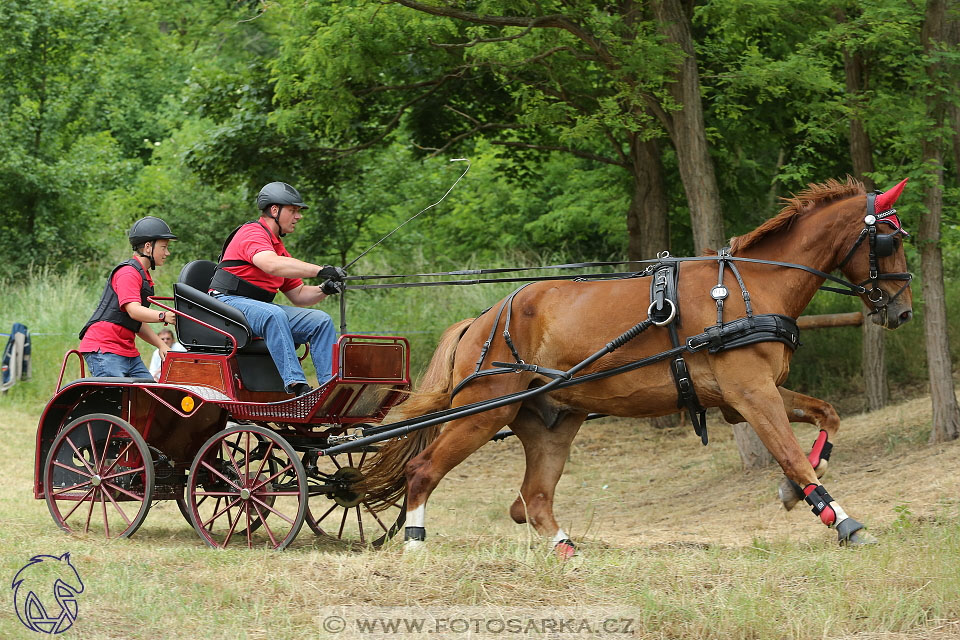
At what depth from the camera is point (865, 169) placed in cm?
1104

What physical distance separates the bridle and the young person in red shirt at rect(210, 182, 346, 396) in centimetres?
320

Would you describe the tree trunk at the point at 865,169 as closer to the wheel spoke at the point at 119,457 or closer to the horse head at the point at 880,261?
the horse head at the point at 880,261

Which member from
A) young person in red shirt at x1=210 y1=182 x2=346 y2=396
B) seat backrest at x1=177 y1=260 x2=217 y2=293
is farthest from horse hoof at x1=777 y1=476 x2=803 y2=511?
seat backrest at x1=177 y1=260 x2=217 y2=293

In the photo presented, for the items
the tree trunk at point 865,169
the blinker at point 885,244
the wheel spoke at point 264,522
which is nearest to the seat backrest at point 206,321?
the wheel spoke at point 264,522

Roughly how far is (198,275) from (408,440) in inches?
73.5

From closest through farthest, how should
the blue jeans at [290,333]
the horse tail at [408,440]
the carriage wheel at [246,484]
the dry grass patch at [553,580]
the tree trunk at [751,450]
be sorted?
1. the dry grass patch at [553,580]
2. the carriage wheel at [246,484]
3. the blue jeans at [290,333]
4. the horse tail at [408,440]
5. the tree trunk at [751,450]

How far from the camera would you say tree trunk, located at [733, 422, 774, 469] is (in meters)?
11.0

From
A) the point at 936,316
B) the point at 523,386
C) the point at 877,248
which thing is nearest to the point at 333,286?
the point at 523,386

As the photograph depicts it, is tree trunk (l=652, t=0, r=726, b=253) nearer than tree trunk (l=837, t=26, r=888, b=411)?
Yes

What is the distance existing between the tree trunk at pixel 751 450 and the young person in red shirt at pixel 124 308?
620cm

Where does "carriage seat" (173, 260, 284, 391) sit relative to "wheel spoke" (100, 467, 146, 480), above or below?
above

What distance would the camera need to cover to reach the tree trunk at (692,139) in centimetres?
1007

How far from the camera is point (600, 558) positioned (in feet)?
18.8

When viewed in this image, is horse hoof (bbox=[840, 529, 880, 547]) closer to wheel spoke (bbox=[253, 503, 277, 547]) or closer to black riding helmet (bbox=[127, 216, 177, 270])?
wheel spoke (bbox=[253, 503, 277, 547])
